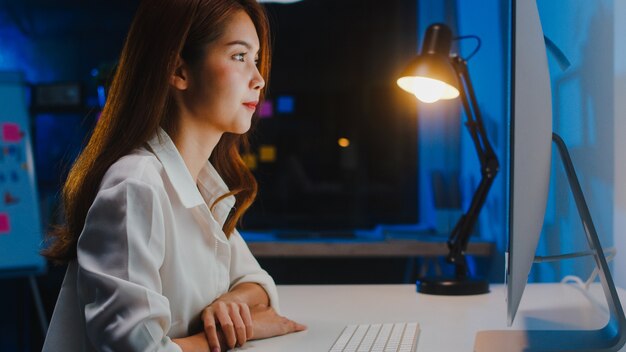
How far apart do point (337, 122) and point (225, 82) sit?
107 inches

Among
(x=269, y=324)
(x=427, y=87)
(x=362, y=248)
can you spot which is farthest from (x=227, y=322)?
(x=362, y=248)

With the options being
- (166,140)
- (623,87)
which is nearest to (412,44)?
(623,87)

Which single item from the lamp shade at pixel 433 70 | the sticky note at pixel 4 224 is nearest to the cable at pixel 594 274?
the lamp shade at pixel 433 70

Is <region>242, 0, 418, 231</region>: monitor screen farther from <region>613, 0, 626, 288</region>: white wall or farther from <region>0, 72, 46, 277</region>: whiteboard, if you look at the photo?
<region>613, 0, 626, 288</region>: white wall

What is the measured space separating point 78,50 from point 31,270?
135 centimetres

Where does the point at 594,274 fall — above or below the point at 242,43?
below

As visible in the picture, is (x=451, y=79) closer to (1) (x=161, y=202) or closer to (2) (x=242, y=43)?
(2) (x=242, y=43)

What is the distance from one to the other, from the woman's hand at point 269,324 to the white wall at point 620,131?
615 mm

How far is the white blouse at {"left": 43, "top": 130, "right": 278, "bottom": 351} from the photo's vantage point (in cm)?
79

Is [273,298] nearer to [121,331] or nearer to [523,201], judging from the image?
[121,331]

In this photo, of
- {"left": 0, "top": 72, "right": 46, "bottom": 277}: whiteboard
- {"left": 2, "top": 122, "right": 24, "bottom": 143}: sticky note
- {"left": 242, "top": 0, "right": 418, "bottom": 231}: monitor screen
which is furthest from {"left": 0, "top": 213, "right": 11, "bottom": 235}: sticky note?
Answer: {"left": 242, "top": 0, "right": 418, "bottom": 231}: monitor screen

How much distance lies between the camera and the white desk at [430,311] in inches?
43.0

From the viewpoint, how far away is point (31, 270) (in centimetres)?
345

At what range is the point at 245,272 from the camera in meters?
1.27
